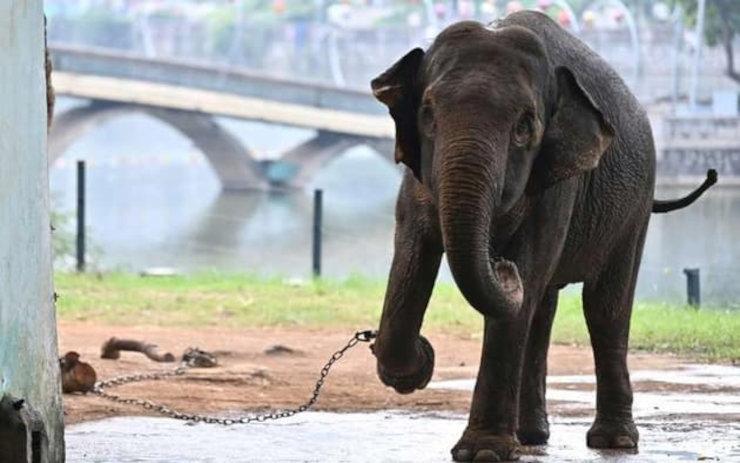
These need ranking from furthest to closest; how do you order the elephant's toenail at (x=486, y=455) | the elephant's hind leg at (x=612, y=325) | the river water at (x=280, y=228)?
the river water at (x=280, y=228) < the elephant's hind leg at (x=612, y=325) < the elephant's toenail at (x=486, y=455)

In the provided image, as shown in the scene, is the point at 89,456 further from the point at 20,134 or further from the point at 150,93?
the point at 150,93

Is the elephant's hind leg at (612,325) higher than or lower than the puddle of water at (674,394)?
higher

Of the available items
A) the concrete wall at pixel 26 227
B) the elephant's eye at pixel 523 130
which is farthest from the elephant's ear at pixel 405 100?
the concrete wall at pixel 26 227

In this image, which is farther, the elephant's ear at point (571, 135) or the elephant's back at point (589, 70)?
the elephant's back at point (589, 70)

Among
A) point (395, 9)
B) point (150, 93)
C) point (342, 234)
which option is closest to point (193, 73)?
point (150, 93)

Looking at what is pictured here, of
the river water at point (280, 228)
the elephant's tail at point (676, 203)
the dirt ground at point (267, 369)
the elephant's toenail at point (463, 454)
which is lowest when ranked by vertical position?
the river water at point (280, 228)

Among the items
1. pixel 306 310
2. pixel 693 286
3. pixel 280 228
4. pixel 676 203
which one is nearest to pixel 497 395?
pixel 676 203

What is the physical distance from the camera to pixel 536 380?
1045 centimetres

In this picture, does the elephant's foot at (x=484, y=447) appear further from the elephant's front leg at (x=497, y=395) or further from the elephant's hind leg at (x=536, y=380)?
the elephant's hind leg at (x=536, y=380)

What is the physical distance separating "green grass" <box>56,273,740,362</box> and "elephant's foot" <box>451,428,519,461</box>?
240 inches

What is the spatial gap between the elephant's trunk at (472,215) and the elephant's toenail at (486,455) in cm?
68

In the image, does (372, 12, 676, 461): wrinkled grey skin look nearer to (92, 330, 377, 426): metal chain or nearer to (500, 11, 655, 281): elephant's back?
(500, 11, 655, 281): elephant's back

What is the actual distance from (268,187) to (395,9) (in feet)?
171

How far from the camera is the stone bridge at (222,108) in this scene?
67.9 m
